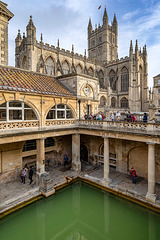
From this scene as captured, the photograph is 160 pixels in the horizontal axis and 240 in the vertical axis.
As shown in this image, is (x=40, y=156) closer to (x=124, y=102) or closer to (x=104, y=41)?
(x=124, y=102)

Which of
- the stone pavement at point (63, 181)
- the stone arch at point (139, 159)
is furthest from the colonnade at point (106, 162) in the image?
the stone arch at point (139, 159)

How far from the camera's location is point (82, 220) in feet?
31.9

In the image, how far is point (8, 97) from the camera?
10.2 m

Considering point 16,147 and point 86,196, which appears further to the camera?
point 16,147

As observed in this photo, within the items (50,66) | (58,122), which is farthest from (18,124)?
(50,66)

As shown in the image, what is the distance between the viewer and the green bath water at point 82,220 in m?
8.39

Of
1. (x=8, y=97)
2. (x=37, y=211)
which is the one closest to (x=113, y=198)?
(x=37, y=211)

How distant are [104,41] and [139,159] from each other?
53.9 meters

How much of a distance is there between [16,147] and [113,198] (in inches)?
378

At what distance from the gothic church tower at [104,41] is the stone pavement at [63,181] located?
49750mm

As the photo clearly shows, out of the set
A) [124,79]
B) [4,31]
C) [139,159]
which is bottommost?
[139,159]

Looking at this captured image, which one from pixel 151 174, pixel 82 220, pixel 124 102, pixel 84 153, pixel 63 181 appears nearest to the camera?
pixel 82 220

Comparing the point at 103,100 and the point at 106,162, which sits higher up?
the point at 103,100

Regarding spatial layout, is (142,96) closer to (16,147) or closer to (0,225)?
(16,147)
